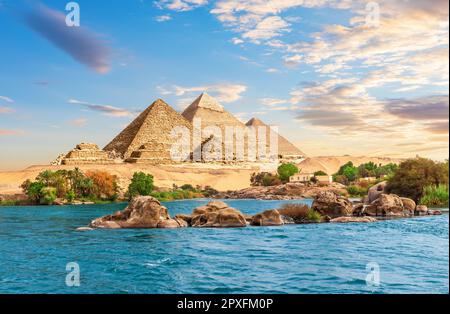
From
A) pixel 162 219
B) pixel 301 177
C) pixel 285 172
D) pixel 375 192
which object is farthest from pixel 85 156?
pixel 162 219

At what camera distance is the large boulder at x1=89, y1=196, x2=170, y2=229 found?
91.1 ft

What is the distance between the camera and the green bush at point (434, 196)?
41062mm

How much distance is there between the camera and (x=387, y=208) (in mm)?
34812

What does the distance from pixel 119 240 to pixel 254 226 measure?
897cm

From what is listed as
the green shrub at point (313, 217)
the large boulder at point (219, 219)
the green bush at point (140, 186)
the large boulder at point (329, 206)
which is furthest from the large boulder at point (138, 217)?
the green bush at point (140, 186)

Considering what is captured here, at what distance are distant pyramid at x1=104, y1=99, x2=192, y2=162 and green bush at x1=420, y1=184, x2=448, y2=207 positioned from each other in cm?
12749

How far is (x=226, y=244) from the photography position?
66.9 feet

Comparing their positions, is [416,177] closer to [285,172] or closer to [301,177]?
[285,172]

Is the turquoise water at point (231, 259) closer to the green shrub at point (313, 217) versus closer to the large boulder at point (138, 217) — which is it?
the large boulder at point (138, 217)

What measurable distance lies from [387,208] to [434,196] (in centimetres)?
933

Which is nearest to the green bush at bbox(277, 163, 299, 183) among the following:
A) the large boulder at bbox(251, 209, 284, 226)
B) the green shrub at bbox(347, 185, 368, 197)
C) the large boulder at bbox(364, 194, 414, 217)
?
the green shrub at bbox(347, 185, 368, 197)
